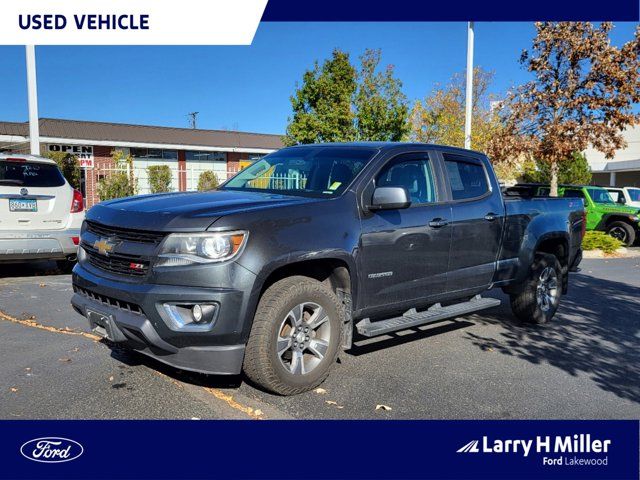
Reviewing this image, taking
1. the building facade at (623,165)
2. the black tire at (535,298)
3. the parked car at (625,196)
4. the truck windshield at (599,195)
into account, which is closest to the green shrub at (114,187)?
the black tire at (535,298)

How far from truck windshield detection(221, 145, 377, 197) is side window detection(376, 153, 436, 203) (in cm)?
22

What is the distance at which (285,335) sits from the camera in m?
4.00

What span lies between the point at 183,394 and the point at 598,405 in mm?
3062

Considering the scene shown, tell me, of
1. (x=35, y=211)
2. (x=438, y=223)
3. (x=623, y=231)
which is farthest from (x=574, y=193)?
(x=35, y=211)

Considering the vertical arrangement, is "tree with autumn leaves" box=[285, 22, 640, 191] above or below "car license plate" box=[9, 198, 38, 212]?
above

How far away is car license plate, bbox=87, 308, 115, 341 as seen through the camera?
3811 millimetres

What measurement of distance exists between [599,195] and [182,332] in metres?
16.7

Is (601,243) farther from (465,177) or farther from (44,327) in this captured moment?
(44,327)

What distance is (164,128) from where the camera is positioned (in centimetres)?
3356

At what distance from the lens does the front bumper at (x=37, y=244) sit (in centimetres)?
770

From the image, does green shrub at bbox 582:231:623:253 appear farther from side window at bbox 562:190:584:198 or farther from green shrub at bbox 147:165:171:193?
green shrub at bbox 147:165:171:193
